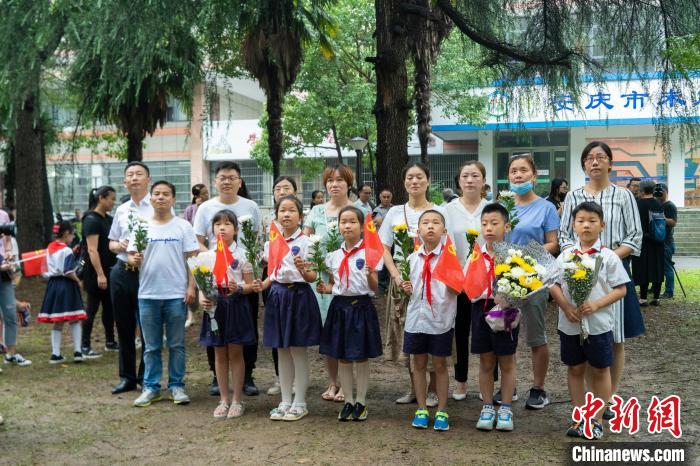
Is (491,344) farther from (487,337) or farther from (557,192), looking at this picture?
(557,192)

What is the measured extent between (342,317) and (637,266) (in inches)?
302

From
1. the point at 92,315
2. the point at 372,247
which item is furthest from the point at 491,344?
the point at 92,315

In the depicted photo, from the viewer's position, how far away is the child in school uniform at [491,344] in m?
5.15

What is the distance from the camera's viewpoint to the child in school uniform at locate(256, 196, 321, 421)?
566 cm

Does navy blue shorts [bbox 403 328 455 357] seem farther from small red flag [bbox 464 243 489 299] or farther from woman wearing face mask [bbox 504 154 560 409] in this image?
woman wearing face mask [bbox 504 154 560 409]

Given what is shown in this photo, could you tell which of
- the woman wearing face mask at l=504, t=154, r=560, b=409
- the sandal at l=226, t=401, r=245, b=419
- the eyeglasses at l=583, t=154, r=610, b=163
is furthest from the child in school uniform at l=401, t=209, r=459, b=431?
the sandal at l=226, t=401, r=245, b=419

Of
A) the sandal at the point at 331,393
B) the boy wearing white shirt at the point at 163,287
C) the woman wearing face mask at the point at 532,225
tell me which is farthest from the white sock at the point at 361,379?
the boy wearing white shirt at the point at 163,287

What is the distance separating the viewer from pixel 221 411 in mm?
5824

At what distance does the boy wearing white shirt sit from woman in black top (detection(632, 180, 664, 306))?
7.80m

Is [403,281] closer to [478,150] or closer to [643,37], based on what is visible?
[643,37]

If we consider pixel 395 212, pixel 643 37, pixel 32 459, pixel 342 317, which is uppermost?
pixel 643 37

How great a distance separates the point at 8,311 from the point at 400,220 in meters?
4.87

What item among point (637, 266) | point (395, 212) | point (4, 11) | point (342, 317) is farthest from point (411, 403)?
point (637, 266)

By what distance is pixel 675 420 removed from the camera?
4.93 metres
